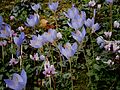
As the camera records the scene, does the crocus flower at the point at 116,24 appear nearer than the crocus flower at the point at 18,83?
No

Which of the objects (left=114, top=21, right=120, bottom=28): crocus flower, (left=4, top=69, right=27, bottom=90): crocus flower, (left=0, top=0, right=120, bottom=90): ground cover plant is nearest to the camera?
(left=4, top=69, right=27, bottom=90): crocus flower

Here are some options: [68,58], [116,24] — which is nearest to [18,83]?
[68,58]

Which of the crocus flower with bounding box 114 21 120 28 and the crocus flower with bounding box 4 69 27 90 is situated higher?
the crocus flower with bounding box 114 21 120 28

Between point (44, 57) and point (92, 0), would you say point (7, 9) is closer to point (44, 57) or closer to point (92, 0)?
point (92, 0)

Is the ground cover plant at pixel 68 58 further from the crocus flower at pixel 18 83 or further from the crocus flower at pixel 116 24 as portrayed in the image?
the crocus flower at pixel 18 83

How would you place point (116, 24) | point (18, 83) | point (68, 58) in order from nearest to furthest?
1. point (18, 83)
2. point (68, 58)
3. point (116, 24)

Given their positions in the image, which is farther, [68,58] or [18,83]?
[68,58]

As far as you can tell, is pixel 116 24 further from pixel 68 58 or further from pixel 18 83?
pixel 18 83

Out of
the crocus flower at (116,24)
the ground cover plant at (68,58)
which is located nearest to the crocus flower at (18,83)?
the ground cover plant at (68,58)

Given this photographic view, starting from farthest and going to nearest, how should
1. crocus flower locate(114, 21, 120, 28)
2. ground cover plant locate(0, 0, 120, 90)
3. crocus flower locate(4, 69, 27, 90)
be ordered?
crocus flower locate(114, 21, 120, 28) → ground cover plant locate(0, 0, 120, 90) → crocus flower locate(4, 69, 27, 90)

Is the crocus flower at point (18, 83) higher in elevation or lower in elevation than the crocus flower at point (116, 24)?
lower

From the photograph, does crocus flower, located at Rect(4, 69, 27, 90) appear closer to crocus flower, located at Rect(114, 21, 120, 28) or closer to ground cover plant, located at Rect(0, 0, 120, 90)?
ground cover plant, located at Rect(0, 0, 120, 90)

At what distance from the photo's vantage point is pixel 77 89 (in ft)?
9.55

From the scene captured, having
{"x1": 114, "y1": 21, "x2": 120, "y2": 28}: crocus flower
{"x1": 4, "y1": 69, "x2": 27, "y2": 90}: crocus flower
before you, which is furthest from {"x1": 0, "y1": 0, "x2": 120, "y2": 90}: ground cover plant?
{"x1": 4, "y1": 69, "x2": 27, "y2": 90}: crocus flower
